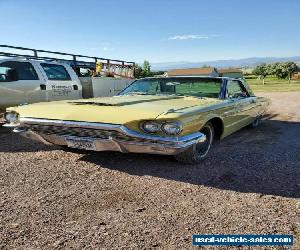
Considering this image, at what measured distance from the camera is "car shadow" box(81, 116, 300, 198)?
14.2 ft

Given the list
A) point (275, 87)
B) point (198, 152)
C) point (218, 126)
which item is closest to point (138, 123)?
point (198, 152)

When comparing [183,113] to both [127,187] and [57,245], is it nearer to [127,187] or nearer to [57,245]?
[127,187]

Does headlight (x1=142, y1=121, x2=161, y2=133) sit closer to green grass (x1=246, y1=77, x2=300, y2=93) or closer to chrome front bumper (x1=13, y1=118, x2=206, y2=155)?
chrome front bumper (x1=13, y1=118, x2=206, y2=155)

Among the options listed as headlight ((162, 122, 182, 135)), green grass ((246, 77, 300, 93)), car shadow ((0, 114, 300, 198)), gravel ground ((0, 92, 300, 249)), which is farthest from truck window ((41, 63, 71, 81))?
green grass ((246, 77, 300, 93))

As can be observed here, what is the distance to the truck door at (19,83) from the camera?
24.5ft

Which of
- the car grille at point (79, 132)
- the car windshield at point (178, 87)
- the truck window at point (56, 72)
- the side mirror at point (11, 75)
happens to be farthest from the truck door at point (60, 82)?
the car grille at point (79, 132)

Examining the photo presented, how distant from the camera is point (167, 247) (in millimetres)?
2842

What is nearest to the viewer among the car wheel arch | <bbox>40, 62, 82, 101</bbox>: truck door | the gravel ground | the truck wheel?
the gravel ground

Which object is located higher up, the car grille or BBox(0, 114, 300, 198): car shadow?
the car grille

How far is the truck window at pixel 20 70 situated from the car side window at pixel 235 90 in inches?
173

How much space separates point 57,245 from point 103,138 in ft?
5.78

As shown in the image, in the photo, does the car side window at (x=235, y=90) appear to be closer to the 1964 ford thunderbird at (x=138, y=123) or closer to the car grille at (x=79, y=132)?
the 1964 ford thunderbird at (x=138, y=123)

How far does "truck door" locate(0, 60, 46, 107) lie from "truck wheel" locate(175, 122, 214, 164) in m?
4.35

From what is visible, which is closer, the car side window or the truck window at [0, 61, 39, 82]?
the car side window
